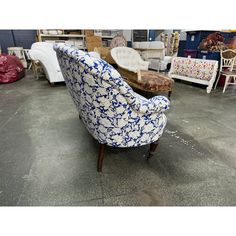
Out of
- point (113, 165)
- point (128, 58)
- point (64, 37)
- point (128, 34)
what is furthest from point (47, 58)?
point (128, 34)

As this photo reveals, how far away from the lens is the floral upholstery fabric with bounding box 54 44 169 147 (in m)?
1.05

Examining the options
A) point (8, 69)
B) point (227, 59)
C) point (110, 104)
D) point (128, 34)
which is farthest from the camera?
point (128, 34)

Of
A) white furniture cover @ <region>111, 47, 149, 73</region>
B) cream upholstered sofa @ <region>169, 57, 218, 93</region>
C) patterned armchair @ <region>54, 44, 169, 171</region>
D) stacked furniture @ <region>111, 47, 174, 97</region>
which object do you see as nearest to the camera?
patterned armchair @ <region>54, 44, 169, 171</region>

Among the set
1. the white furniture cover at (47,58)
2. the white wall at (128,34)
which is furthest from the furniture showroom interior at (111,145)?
the white wall at (128,34)

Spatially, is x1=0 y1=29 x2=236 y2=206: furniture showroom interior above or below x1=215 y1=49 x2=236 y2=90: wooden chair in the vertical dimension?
below

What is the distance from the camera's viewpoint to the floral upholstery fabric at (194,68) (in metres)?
3.79

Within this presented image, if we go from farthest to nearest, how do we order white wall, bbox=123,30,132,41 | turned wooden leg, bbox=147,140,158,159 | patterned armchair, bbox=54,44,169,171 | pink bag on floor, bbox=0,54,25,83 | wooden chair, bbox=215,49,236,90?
1. white wall, bbox=123,30,132,41
2. pink bag on floor, bbox=0,54,25,83
3. wooden chair, bbox=215,49,236,90
4. turned wooden leg, bbox=147,140,158,159
5. patterned armchair, bbox=54,44,169,171

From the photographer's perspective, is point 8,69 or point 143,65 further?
point 8,69

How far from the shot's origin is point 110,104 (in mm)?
1189

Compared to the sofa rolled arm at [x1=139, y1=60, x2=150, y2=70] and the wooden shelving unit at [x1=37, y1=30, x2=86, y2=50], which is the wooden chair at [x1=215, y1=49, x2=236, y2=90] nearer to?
the sofa rolled arm at [x1=139, y1=60, x2=150, y2=70]

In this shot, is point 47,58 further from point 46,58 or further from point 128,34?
point 128,34

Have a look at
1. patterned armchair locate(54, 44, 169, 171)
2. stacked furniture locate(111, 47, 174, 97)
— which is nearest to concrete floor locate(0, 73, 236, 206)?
patterned armchair locate(54, 44, 169, 171)

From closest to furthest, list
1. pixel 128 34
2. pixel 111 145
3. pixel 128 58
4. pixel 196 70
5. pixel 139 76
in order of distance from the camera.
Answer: pixel 111 145 < pixel 139 76 < pixel 196 70 < pixel 128 58 < pixel 128 34

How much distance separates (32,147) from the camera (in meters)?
1.91
